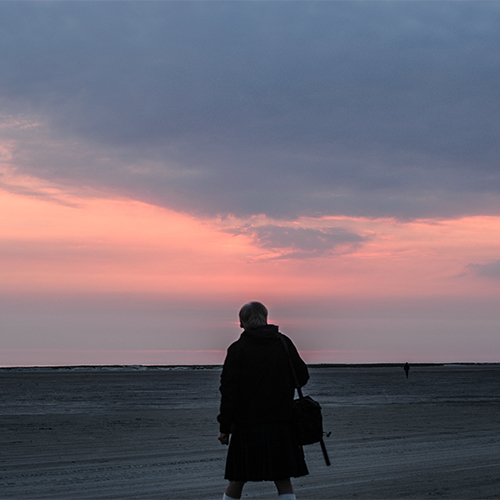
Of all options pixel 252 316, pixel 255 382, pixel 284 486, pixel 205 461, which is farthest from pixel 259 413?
pixel 205 461

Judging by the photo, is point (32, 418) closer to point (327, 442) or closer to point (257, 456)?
point (327, 442)

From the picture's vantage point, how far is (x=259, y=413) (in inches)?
229

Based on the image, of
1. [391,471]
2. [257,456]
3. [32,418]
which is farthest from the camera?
[32,418]

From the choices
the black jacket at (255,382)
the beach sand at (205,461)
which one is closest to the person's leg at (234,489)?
the black jacket at (255,382)

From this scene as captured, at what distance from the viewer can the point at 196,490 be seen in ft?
28.5

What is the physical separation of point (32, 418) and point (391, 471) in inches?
573

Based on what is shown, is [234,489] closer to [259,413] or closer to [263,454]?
[263,454]

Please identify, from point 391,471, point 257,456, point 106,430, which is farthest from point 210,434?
point 257,456

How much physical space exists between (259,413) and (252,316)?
867 mm

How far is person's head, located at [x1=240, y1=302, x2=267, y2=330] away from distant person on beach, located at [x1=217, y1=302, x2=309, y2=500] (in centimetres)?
8

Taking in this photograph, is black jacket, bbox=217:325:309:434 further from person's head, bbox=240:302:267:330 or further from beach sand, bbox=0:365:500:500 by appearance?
beach sand, bbox=0:365:500:500

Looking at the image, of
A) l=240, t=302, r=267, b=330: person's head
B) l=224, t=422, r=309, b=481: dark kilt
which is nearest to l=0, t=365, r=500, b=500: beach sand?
l=224, t=422, r=309, b=481: dark kilt

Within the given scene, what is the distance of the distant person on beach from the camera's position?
5.79 metres

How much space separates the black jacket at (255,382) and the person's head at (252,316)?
69 mm
